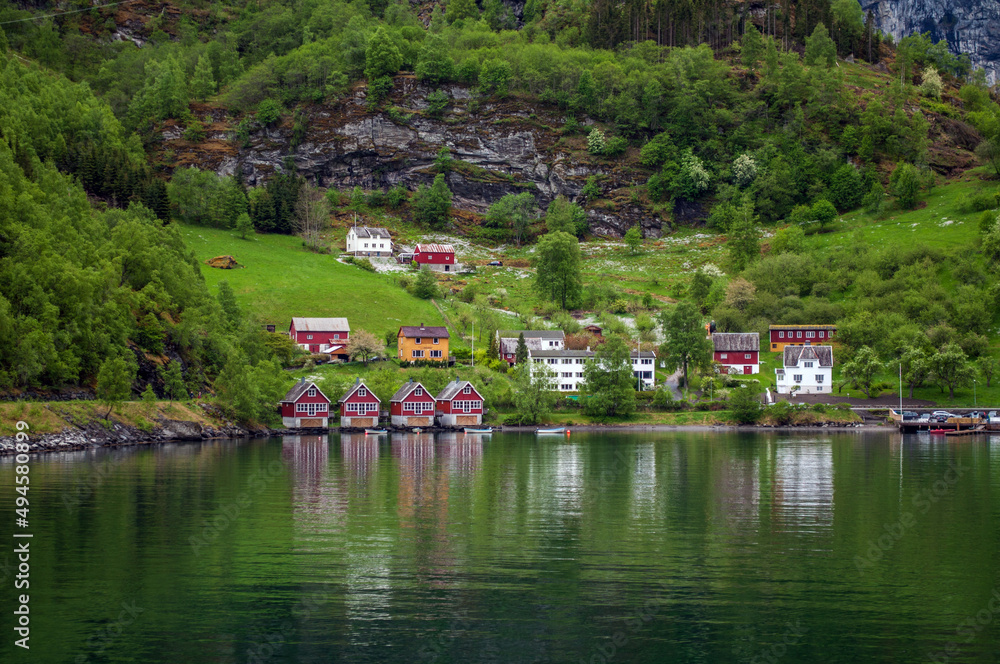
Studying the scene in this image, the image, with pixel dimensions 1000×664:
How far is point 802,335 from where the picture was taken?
117 metres

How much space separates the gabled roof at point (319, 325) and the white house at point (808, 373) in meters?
55.0

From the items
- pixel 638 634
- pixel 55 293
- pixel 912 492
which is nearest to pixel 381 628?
pixel 638 634

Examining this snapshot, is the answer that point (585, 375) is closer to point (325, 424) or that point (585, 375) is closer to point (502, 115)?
point (325, 424)

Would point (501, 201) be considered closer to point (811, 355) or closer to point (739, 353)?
point (739, 353)

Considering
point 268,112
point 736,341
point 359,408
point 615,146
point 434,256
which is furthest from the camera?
point 268,112

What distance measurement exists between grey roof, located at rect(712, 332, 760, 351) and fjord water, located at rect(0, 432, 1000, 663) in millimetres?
56364

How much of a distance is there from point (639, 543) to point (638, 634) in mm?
10982

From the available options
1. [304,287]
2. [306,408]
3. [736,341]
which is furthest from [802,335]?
[304,287]

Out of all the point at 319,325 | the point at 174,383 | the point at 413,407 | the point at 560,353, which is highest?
the point at 319,325

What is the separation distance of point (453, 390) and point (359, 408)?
10.4 meters

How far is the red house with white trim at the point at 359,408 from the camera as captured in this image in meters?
96.1

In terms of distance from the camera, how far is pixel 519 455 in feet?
226

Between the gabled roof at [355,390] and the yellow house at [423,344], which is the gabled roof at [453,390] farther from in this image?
the yellow house at [423,344]

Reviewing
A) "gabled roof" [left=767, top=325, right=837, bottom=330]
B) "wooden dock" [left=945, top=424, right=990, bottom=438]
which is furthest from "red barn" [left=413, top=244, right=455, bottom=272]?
"wooden dock" [left=945, top=424, right=990, bottom=438]
